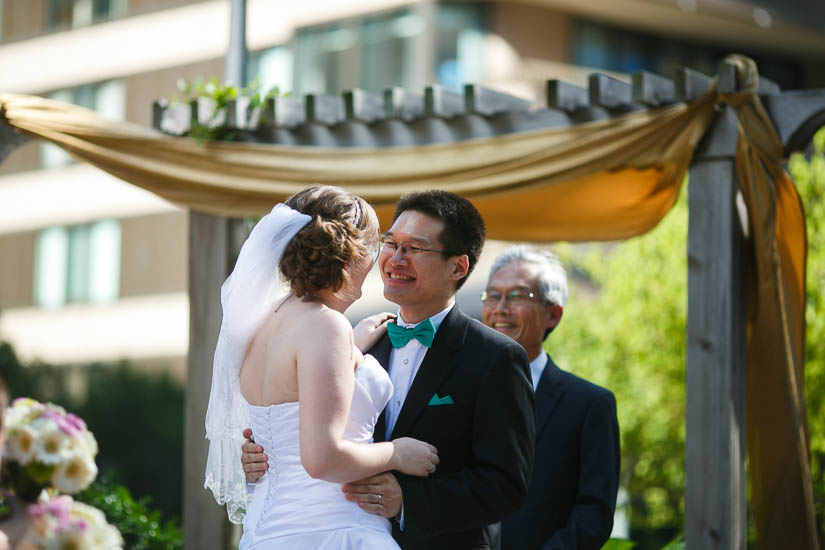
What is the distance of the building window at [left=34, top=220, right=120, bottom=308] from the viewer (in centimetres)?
2698

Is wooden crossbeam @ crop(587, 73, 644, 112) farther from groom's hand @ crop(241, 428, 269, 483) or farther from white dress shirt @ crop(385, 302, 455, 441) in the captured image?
groom's hand @ crop(241, 428, 269, 483)

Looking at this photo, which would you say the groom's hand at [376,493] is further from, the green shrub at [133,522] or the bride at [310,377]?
the green shrub at [133,522]

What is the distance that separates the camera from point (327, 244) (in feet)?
11.3

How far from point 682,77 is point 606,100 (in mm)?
379

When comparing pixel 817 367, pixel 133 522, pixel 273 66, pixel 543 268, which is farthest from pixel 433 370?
pixel 273 66

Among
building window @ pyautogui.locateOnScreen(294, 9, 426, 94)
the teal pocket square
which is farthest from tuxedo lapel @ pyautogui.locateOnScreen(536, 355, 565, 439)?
building window @ pyautogui.locateOnScreen(294, 9, 426, 94)

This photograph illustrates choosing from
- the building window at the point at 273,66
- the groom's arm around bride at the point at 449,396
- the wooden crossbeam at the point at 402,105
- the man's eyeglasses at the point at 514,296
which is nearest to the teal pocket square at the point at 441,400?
the groom's arm around bride at the point at 449,396

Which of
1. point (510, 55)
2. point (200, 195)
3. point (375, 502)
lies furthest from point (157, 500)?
point (375, 502)

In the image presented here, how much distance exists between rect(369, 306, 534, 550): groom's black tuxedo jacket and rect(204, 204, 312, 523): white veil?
479 millimetres

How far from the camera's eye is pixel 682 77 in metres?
5.90

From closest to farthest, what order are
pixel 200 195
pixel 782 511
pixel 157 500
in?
pixel 782 511 < pixel 200 195 < pixel 157 500

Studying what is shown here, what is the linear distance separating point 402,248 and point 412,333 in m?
0.27

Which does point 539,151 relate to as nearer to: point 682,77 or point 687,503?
point 682,77

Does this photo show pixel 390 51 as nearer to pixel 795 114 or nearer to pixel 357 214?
pixel 795 114
